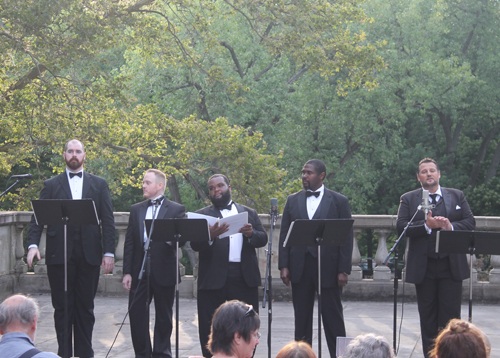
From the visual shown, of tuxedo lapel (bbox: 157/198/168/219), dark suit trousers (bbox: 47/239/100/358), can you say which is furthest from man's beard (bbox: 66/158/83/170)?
tuxedo lapel (bbox: 157/198/168/219)

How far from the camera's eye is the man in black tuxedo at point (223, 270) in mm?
6137

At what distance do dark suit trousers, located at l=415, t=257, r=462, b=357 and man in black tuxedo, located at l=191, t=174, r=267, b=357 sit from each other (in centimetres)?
164

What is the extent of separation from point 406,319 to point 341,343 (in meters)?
4.50

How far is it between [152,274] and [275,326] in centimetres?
219

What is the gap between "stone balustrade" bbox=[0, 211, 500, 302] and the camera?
30.0 feet

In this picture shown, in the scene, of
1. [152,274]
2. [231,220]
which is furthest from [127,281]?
[231,220]

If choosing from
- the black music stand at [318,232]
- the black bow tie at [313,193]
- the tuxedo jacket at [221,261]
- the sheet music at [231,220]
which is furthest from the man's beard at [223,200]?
the black music stand at [318,232]

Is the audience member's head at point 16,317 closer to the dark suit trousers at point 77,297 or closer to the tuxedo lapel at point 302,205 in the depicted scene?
the dark suit trousers at point 77,297

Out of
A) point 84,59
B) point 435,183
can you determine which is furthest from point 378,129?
point 435,183

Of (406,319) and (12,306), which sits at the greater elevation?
(12,306)

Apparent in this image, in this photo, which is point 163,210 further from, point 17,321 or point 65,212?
point 17,321

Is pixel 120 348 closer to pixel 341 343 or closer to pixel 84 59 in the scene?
pixel 341 343

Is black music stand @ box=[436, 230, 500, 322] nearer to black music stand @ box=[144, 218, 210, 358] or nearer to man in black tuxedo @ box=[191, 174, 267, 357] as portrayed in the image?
man in black tuxedo @ box=[191, 174, 267, 357]

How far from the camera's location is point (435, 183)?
604 centimetres
